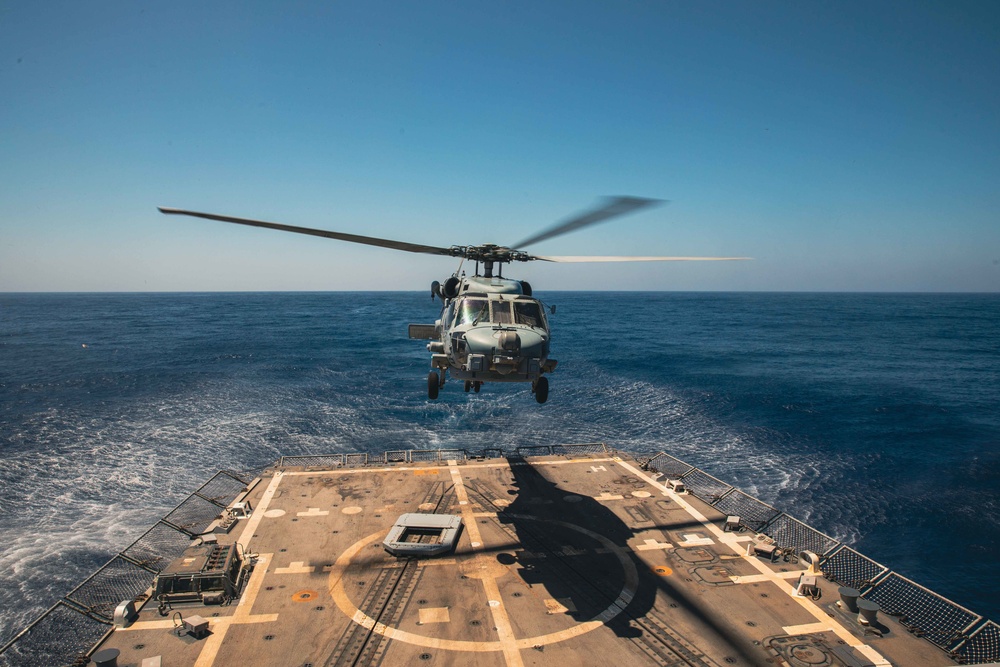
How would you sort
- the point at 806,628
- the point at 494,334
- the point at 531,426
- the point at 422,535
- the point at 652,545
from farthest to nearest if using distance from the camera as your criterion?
the point at 531,426, the point at 422,535, the point at 652,545, the point at 494,334, the point at 806,628

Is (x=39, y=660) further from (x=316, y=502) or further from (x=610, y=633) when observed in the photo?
(x=610, y=633)

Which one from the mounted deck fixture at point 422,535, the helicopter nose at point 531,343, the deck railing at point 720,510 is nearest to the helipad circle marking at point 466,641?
the mounted deck fixture at point 422,535

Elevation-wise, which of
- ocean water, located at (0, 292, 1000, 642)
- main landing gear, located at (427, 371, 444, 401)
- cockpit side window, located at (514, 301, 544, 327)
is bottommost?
ocean water, located at (0, 292, 1000, 642)

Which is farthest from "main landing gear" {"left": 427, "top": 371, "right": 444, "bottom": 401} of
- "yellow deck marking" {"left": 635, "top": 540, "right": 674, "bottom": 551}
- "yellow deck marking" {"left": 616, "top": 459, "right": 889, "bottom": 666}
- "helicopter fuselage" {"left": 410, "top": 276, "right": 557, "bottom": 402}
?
"yellow deck marking" {"left": 616, "top": 459, "right": 889, "bottom": 666}

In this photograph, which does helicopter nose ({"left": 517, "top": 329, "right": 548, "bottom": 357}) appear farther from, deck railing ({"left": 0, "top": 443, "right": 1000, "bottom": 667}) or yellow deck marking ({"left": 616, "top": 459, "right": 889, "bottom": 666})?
deck railing ({"left": 0, "top": 443, "right": 1000, "bottom": 667})

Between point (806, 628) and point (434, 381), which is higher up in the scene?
point (434, 381)

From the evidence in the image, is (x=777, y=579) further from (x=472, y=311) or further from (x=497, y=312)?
(x=472, y=311)

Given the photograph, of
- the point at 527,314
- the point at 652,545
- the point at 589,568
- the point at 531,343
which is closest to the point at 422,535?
the point at 589,568
